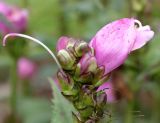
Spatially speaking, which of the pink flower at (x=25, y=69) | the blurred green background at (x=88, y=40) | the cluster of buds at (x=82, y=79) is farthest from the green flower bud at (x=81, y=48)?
the pink flower at (x=25, y=69)

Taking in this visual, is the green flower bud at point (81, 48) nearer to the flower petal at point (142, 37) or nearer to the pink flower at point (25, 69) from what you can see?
the flower petal at point (142, 37)

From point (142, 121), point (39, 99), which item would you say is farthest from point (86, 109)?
point (39, 99)

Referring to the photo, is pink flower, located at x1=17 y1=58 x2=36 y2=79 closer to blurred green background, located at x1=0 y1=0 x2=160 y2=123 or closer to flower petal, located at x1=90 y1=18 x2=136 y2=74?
blurred green background, located at x1=0 y1=0 x2=160 y2=123

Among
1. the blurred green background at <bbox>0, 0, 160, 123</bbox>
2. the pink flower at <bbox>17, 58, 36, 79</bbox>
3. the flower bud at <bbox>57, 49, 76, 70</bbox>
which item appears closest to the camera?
the flower bud at <bbox>57, 49, 76, 70</bbox>

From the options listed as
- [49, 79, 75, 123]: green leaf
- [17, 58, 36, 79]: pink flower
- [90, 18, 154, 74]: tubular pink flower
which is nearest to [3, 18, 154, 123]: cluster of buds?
[90, 18, 154, 74]: tubular pink flower

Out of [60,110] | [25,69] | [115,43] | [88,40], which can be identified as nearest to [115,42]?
[115,43]

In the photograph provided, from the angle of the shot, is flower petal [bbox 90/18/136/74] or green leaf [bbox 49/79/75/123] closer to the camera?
flower petal [bbox 90/18/136/74]
